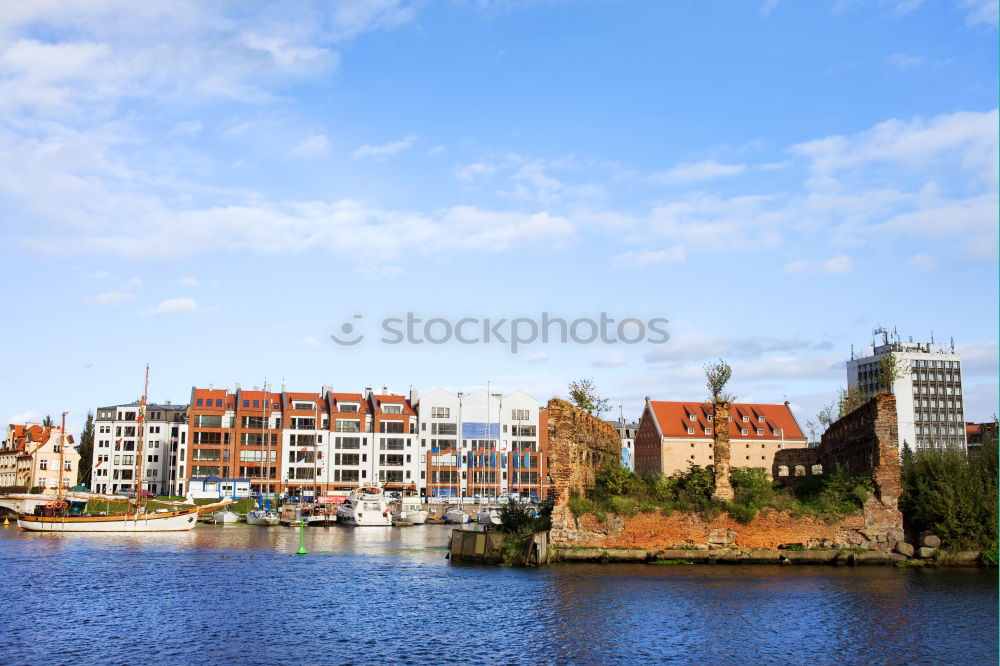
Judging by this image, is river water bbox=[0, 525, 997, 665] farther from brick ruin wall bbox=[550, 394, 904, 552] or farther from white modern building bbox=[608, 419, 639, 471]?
white modern building bbox=[608, 419, 639, 471]

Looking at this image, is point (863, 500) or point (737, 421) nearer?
point (863, 500)

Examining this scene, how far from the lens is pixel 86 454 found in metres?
150

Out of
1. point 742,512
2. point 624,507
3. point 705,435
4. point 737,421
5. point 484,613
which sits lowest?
point 484,613

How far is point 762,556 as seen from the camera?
1955 inches

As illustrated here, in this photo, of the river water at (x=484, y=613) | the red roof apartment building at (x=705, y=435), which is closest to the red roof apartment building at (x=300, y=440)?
the red roof apartment building at (x=705, y=435)

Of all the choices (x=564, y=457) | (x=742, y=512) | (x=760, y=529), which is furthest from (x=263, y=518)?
(x=760, y=529)

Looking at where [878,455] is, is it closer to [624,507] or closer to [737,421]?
[624,507]

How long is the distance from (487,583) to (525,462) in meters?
103

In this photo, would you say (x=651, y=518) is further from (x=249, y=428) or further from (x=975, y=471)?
(x=249, y=428)

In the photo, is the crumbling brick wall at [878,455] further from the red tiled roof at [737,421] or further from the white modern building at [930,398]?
the white modern building at [930,398]

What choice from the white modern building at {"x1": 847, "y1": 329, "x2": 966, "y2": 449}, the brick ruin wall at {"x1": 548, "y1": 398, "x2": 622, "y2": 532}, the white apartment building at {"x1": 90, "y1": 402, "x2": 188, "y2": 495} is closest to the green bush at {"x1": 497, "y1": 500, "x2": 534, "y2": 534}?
the brick ruin wall at {"x1": 548, "y1": 398, "x2": 622, "y2": 532}

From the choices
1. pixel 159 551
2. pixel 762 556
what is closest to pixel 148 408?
pixel 159 551

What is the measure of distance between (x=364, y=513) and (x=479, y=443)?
47186 mm

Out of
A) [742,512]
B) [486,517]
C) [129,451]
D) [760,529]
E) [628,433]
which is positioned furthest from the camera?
[628,433]
